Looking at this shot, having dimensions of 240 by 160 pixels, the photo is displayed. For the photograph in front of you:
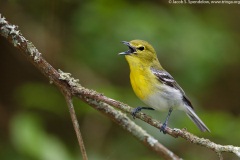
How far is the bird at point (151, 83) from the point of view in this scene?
11.5ft

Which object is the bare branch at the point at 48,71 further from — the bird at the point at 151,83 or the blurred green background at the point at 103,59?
the blurred green background at the point at 103,59

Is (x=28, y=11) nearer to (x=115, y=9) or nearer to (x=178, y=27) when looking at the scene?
(x=115, y=9)

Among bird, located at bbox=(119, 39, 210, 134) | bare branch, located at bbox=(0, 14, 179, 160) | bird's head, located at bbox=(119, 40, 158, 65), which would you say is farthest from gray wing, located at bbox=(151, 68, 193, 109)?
bare branch, located at bbox=(0, 14, 179, 160)

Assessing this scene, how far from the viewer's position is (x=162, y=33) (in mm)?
4938

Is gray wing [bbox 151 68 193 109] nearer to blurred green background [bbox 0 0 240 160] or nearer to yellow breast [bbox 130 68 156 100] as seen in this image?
yellow breast [bbox 130 68 156 100]

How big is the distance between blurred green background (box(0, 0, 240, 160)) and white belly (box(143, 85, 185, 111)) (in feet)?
1.13

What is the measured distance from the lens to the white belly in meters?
3.47

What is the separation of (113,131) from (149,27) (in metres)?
1.46

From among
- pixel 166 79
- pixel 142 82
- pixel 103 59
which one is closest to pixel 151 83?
pixel 142 82

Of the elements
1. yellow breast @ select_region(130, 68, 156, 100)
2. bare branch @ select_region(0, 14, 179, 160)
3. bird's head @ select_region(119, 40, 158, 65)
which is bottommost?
bare branch @ select_region(0, 14, 179, 160)

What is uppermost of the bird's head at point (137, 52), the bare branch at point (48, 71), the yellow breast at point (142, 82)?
the bird's head at point (137, 52)

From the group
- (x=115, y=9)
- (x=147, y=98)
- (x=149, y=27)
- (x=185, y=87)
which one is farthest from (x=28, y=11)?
(x=147, y=98)

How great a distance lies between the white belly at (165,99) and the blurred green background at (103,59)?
1.13ft

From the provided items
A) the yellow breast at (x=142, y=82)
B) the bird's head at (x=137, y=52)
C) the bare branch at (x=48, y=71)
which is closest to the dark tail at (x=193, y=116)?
the yellow breast at (x=142, y=82)
